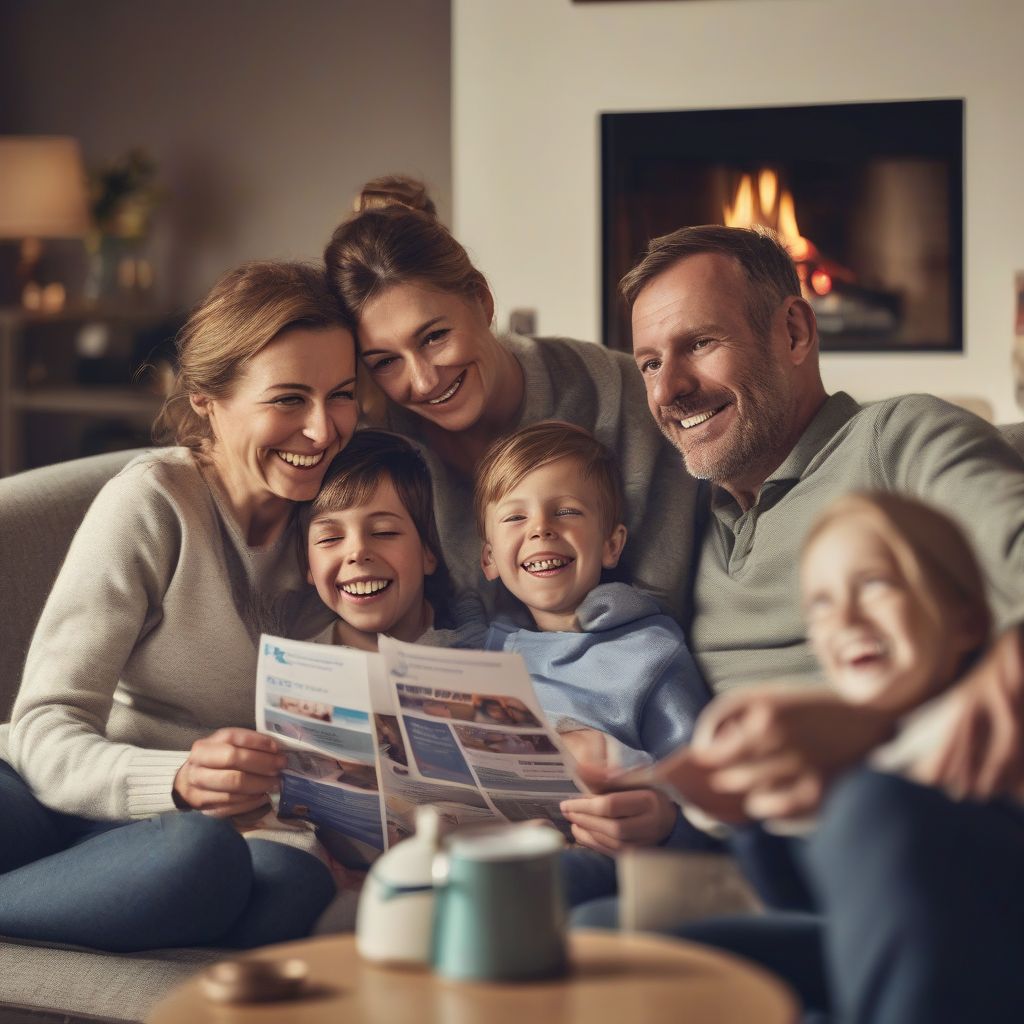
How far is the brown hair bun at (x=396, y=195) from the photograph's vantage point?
2.00m

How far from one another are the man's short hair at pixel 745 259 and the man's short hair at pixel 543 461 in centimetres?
21

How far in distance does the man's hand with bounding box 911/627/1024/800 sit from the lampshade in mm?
4154

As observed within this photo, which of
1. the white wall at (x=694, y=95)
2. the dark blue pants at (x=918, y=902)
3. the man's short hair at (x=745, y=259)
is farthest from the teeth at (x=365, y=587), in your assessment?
the white wall at (x=694, y=95)

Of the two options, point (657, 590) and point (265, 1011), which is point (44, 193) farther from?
point (265, 1011)

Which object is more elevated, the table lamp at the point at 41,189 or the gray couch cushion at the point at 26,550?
the table lamp at the point at 41,189

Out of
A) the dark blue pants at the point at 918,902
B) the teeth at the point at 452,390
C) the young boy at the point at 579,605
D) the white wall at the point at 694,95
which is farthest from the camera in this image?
Result: the white wall at the point at 694,95

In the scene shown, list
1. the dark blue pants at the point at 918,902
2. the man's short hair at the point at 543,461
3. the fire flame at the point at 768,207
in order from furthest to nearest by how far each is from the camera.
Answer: the fire flame at the point at 768,207
the man's short hair at the point at 543,461
the dark blue pants at the point at 918,902

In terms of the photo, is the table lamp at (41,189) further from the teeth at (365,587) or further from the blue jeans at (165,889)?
the blue jeans at (165,889)

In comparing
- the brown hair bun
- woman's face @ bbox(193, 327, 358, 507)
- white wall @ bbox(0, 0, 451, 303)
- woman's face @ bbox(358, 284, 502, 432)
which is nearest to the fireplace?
white wall @ bbox(0, 0, 451, 303)

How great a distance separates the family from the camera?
151 cm

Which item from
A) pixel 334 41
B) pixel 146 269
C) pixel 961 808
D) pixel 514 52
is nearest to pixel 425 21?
pixel 334 41

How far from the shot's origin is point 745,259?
5.81ft

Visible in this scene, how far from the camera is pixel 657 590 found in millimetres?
1761

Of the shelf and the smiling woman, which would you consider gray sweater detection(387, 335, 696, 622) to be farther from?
the shelf
